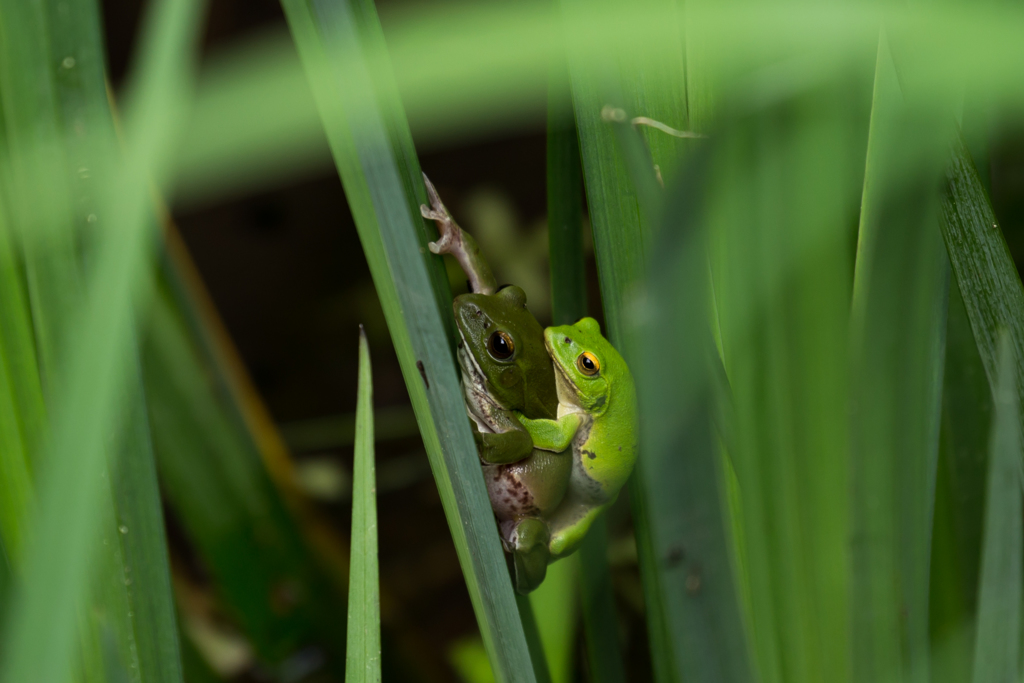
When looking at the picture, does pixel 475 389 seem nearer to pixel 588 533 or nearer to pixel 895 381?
pixel 588 533

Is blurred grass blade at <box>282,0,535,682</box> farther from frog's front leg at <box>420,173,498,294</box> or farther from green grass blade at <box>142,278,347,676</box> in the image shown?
green grass blade at <box>142,278,347,676</box>

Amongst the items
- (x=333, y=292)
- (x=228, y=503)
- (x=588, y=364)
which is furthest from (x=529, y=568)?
(x=333, y=292)

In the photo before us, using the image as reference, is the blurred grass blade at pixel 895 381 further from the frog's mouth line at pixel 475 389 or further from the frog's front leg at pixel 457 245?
the frog's mouth line at pixel 475 389

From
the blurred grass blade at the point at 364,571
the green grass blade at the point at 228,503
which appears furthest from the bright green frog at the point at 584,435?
the green grass blade at the point at 228,503

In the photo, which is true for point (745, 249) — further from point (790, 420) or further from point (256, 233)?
point (256, 233)

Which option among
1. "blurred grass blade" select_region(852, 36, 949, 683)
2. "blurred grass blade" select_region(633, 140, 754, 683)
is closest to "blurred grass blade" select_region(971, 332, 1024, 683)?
"blurred grass blade" select_region(852, 36, 949, 683)

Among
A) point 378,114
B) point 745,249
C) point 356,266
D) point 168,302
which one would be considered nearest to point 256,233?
point 356,266
